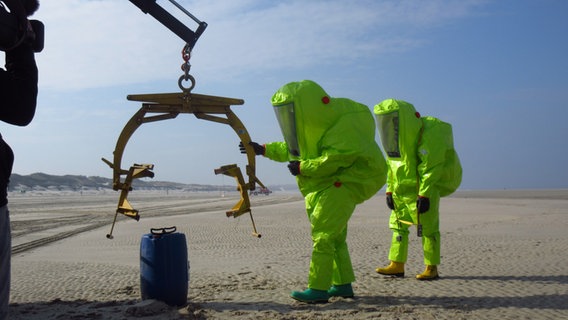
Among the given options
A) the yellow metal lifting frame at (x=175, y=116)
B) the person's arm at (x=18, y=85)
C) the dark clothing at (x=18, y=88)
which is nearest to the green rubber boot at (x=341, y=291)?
the yellow metal lifting frame at (x=175, y=116)

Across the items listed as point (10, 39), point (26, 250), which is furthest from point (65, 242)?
point (10, 39)

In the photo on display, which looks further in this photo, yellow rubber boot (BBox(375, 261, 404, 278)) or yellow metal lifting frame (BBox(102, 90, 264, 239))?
yellow rubber boot (BBox(375, 261, 404, 278))

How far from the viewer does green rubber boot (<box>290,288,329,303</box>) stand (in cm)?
573

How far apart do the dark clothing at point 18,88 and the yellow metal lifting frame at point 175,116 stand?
3413mm

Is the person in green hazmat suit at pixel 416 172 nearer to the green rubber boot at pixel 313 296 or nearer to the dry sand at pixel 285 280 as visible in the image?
the dry sand at pixel 285 280

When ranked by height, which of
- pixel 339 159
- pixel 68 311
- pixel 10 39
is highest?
pixel 10 39

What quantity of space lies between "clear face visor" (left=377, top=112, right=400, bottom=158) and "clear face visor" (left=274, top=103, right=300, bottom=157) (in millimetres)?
1938

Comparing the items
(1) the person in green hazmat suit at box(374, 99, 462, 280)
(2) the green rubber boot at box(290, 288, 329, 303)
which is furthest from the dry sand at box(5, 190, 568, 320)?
(1) the person in green hazmat suit at box(374, 99, 462, 280)

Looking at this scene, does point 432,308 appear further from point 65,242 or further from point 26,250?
point 65,242

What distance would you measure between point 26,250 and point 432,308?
9757 millimetres

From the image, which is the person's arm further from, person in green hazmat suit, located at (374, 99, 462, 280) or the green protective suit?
person in green hazmat suit, located at (374, 99, 462, 280)

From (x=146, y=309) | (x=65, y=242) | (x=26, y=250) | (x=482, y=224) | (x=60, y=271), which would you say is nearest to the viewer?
(x=146, y=309)

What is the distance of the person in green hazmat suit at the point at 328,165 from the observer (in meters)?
5.71

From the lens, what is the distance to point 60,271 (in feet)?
28.0
